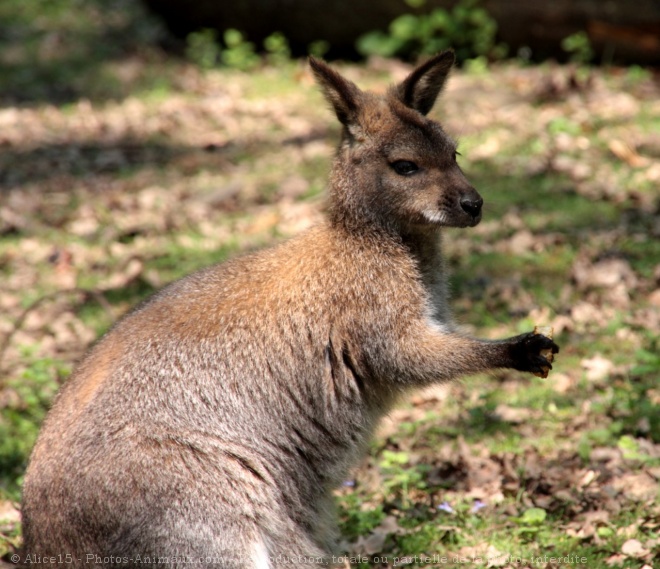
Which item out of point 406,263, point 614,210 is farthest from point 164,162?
point 406,263

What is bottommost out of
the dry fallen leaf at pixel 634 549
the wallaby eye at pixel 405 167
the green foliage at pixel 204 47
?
the green foliage at pixel 204 47

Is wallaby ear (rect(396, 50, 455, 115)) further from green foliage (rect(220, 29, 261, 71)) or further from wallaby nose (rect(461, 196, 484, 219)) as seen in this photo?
green foliage (rect(220, 29, 261, 71))

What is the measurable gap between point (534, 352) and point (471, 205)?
73 cm

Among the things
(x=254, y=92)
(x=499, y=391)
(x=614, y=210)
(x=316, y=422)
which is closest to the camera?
(x=316, y=422)

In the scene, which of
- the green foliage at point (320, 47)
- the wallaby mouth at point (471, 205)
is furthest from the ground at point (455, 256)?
the wallaby mouth at point (471, 205)

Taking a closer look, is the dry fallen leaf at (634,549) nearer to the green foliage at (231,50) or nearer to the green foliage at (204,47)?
the green foliage at (231,50)

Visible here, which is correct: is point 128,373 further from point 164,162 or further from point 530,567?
point 164,162

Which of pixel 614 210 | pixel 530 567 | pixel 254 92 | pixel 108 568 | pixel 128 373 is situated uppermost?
pixel 128 373

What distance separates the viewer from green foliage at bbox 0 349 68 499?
5.27 m

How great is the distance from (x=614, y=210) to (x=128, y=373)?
16.5 ft

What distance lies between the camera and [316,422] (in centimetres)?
396

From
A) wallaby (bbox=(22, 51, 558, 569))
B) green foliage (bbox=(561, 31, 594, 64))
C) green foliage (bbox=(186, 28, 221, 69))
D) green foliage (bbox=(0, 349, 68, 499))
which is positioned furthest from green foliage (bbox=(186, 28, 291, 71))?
wallaby (bbox=(22, 51, 558, 569))

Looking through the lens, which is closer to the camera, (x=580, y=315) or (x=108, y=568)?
(x=108, y=568)

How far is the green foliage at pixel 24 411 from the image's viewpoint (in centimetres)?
527
